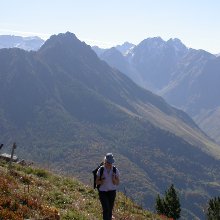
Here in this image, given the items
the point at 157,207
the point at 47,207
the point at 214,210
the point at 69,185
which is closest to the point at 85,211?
the point at 47,207

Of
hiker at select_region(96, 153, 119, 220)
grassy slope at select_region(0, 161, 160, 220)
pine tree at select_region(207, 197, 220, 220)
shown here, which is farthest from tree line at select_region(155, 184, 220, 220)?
hiker at select_region(96, 153, 119, 220)

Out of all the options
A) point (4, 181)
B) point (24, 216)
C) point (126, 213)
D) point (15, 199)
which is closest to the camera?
point (24, 216)

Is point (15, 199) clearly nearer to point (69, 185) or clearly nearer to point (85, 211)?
point (85, 211)

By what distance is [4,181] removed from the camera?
→ 20609 mm

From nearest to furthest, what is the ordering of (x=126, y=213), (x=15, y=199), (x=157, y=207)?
(x=15, y=199) → (x=126, y=213) → (x=157, y=207)

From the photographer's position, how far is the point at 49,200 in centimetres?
2139

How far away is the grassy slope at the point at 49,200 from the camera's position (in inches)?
690

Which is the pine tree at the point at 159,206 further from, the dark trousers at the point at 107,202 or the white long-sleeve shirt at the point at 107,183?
the white long-sleeve shirt at the point at 107,183

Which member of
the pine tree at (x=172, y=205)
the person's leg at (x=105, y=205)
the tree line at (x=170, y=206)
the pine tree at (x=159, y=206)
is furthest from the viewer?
the pine tree at (x=172, y=205)

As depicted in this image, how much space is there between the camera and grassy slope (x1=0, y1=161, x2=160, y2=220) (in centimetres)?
1752

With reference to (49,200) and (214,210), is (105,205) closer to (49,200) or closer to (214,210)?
(49,200)

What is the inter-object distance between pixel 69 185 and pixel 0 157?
7.01 m

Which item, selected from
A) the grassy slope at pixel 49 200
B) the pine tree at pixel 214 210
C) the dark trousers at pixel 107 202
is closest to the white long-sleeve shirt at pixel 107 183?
the dark trousers at pixel 107 202

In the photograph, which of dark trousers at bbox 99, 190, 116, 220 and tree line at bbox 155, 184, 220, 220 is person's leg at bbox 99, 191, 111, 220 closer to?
dark trousers at bbox 99, 190, 116, 220
